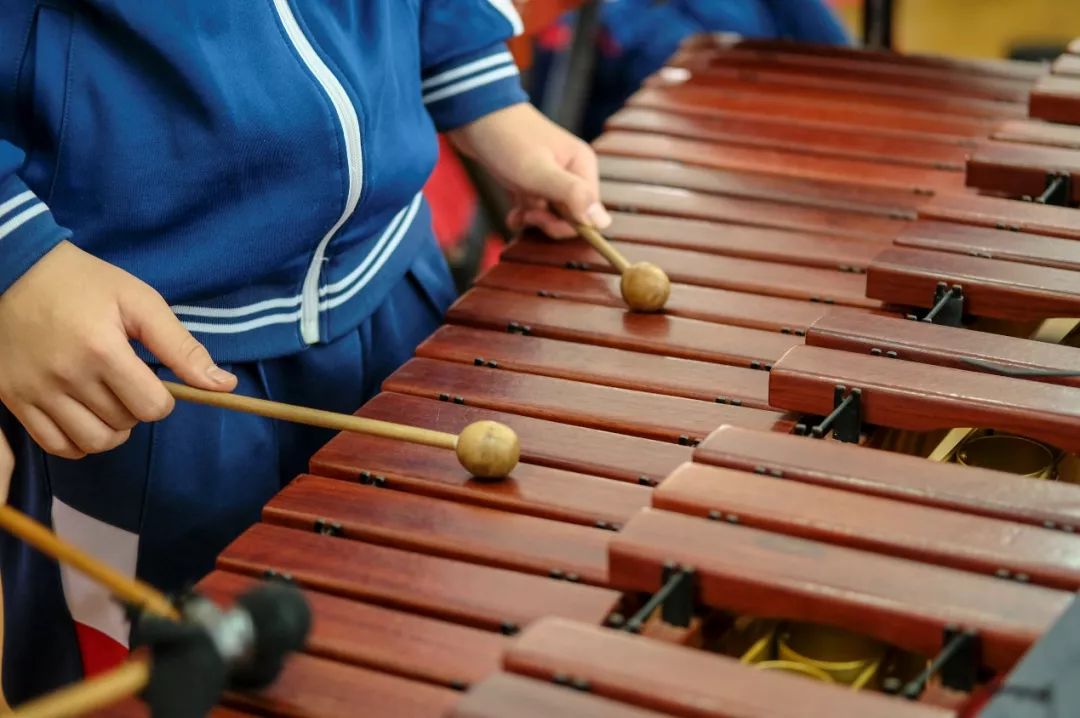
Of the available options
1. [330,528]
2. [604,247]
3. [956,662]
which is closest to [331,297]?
[604,247]

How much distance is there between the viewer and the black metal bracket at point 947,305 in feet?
6.73

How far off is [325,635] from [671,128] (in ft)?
4.99

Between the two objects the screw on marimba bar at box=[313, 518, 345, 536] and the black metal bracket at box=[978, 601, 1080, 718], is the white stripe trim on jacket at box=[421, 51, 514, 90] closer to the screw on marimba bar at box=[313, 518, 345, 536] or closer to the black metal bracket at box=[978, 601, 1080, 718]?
the screw on marimba bar at box=[313, 518, 345, 536]

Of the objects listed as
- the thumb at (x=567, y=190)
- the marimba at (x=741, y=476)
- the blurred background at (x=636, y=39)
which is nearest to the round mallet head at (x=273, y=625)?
the marimba at (x=741, y=476)

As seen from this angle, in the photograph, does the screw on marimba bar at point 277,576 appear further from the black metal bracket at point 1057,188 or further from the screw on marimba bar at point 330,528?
the black metal bracket at point 1057,188

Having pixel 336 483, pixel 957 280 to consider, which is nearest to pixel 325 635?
pixel 336 483

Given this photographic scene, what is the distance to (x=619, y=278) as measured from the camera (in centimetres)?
234

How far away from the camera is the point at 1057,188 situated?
2379mm

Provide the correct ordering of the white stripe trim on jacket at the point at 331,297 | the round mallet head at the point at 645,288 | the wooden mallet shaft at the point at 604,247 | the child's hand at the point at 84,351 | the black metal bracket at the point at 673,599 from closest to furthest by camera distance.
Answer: the black metal bracket at the point at 673,599
the child's hand at the point at 84,351
the white stripe trim on jacket at the point at 331,297
the round mallet head at the point at 645,288
the wooden mallet shaft at the point at 604,247

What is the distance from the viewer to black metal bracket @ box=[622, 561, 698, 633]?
150cm

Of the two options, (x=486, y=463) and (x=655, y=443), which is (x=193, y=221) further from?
(x=655, y=443)

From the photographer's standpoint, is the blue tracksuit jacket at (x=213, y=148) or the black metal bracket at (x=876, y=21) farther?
the black metal bracket at (x=876, y=21)

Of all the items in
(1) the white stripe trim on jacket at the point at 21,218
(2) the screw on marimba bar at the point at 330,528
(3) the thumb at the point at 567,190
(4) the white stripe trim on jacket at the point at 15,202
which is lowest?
(2) the screw on marimba bar at the point at 330,528

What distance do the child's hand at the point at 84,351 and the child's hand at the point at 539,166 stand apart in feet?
2.45
